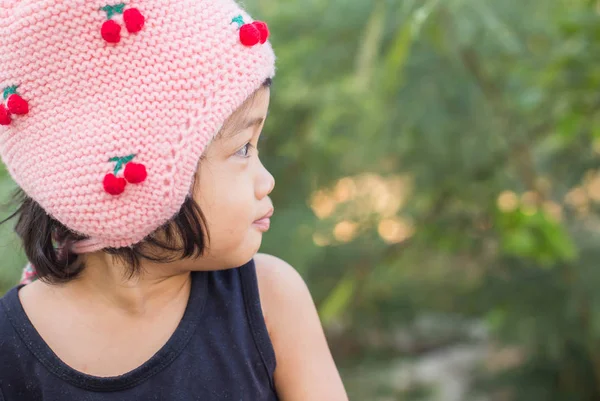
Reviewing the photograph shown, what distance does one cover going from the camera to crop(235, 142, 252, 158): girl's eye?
3.86ft

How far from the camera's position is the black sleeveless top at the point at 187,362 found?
1196 mm

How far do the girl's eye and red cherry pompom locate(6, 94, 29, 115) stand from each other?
0.31 m

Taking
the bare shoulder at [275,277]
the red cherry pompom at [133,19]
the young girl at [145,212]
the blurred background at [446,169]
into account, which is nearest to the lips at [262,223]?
the young girl at [145,212]

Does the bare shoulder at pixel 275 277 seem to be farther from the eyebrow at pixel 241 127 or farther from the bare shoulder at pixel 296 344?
the eyebrow at pixel 241 127

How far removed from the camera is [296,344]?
1.26 meters

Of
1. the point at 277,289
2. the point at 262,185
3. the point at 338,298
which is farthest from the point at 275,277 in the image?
the point at 338,298

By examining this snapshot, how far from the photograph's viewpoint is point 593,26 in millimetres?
1840

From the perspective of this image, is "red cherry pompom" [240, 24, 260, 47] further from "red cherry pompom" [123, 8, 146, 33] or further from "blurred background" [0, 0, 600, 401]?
"blurred background" [0, 0, 600, 401]

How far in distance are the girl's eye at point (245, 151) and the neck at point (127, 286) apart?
21cm

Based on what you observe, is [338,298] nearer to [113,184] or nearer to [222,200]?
[222,200]

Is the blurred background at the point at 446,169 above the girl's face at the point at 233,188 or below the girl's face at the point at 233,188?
below

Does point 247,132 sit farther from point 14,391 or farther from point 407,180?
point 407,180

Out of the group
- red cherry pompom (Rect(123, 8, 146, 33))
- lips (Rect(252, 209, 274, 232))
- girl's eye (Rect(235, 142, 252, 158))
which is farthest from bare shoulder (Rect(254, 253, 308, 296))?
red cherry pompom (Rect(123, 8, 146, 33))

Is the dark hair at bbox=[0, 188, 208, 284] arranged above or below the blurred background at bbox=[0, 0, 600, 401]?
above
